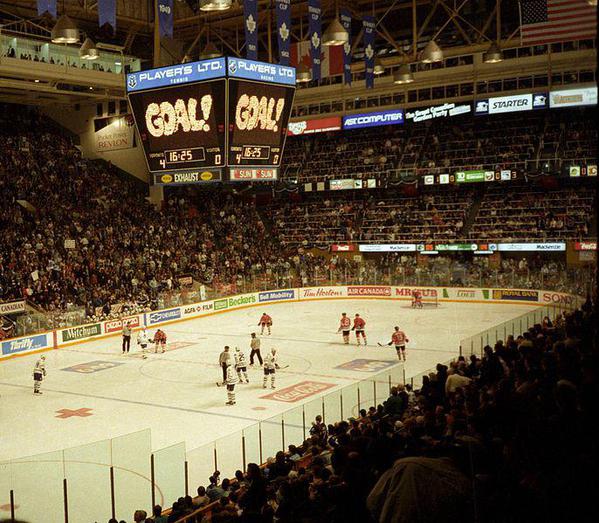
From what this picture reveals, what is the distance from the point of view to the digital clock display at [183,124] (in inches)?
723

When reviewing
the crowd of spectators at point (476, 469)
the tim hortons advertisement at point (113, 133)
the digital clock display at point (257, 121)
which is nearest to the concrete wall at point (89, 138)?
the tim hortons advertisement at point (113, 133)

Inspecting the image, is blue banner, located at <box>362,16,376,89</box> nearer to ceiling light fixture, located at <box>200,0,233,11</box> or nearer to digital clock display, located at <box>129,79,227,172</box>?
digital clock display, located at <box>129,79,227,172</box>

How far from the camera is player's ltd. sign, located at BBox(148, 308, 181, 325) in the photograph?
3275cm

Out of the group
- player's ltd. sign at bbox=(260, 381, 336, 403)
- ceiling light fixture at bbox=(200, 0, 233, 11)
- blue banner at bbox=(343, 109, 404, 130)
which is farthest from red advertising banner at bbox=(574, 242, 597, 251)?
ceiling light fixture at bbox=(200, 0, 233, 11)

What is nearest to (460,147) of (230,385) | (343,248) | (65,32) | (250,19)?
(343,248)

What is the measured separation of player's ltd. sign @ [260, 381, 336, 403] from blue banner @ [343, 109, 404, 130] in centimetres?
2452

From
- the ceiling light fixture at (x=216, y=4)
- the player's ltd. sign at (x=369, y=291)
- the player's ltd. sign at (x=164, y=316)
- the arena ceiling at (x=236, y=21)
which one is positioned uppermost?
the arena ceiling at (x=236, y=21)

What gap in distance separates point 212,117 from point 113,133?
28.9 m

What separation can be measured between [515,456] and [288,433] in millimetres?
8191

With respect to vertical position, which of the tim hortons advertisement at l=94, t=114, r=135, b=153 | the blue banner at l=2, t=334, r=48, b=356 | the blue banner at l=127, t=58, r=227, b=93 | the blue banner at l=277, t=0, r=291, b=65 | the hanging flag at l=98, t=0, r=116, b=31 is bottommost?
the blue banner at l=2, t=334, r=48, b=356

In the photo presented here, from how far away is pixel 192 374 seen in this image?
23078 mm

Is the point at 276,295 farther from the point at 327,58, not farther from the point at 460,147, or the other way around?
the point at 327,58

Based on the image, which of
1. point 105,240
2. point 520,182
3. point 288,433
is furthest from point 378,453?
point 520,182

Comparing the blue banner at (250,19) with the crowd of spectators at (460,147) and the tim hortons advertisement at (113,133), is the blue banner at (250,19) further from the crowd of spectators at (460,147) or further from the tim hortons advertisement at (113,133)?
the tim hortons advertisement at (113,133)
